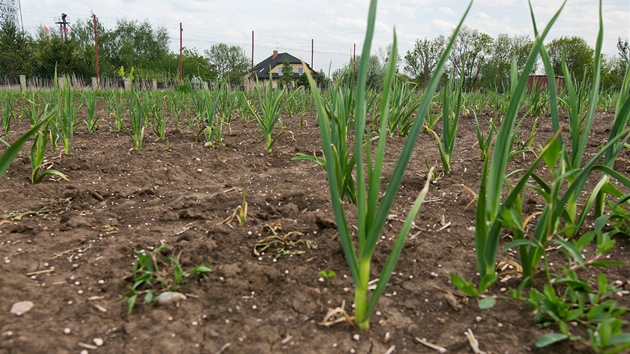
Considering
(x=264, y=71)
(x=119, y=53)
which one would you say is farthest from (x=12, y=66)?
(x=264, y=71)

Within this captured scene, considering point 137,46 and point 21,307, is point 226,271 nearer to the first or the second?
point 21,307

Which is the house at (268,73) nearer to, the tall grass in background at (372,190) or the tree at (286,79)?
the tree at (286,79)

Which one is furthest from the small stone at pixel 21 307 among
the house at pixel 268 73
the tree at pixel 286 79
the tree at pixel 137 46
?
the tree at pixel 137 46

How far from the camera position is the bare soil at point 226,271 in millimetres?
904

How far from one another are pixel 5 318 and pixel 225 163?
5.26 feet

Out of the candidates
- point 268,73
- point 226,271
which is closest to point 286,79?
point 268,73

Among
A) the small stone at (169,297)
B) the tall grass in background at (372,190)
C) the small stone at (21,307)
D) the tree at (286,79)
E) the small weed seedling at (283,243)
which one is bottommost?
the small stone at (21,307)

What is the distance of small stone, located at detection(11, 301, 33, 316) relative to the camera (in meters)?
0.97

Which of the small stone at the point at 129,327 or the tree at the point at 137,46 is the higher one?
the tree at the point at 137,46

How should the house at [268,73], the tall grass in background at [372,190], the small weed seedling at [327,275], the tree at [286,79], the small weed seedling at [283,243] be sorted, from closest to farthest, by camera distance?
1. the tall grass in background at [372,190]
2. the small weed seedling at [327,275]
3. the small weed seedling at [283,243]
4. the house at [268,73]
5. the tree at [286,79]

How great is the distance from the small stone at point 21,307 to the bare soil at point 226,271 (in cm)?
1

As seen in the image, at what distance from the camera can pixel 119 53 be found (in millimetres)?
31016

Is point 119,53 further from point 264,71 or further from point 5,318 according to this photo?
point 5,318

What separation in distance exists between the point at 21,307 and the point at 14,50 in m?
22.6
